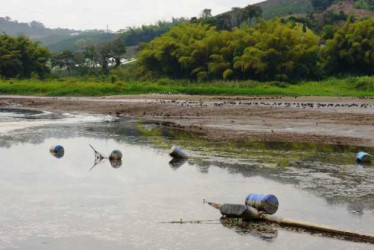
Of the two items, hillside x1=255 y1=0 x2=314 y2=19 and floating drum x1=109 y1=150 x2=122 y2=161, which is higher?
hillside x1=255 y1=0 x2=314 y2=19

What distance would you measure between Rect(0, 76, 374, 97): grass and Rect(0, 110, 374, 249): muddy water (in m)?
24.2

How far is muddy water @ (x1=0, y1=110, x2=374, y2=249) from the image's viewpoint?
12.2 meters

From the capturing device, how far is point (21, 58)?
73125 millimetres

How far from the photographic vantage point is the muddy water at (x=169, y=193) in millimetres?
12188

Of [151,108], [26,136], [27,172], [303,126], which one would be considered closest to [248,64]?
[151,108]

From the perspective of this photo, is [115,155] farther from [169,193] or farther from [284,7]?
[284,7]

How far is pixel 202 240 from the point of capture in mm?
12109

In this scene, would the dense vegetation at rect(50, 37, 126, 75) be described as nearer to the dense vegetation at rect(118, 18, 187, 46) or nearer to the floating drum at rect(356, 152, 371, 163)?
the dense vegetation at rect(118, 18, 187, 46)

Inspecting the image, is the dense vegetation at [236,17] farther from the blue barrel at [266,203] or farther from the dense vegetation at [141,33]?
the blue barrel at [266,203]

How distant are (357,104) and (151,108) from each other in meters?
13.3

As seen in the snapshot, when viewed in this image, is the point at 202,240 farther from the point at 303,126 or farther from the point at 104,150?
the point at 303,126

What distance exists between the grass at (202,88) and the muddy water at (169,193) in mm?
24159

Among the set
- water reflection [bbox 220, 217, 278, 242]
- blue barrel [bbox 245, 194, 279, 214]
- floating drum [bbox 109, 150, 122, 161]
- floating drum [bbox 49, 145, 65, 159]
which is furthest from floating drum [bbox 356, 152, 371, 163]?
floating drum [bbox 49, 145, 65, 159]

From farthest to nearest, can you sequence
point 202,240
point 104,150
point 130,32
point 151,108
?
point 130,32 < point 151,108 < point 104,150 < point 202,240
